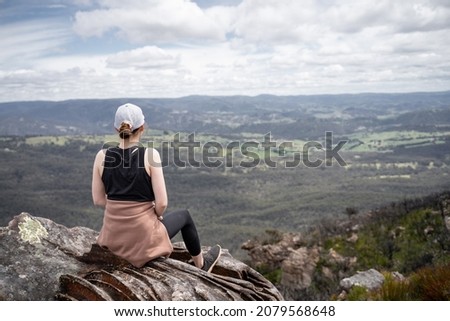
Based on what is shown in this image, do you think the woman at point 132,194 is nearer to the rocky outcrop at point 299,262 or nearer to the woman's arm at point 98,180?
the woman's arm at point 98,180

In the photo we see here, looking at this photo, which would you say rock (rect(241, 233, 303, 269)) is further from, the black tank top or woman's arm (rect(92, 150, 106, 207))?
the black tank top

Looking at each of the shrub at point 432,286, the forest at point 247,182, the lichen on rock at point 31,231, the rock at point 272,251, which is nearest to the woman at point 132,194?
the lichen on rock at point 31,231

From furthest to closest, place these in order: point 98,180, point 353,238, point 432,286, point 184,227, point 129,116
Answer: point 353,238 < point 432,286 < point 184,227 < point 98,180 < point 129,116

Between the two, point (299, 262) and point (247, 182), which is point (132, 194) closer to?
point (299, 262)

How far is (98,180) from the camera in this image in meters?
3.90

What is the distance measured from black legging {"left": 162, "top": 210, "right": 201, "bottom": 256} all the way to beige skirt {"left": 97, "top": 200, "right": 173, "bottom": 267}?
120mm

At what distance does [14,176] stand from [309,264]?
352ft

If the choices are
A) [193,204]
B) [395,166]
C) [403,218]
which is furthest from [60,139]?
[403,218]

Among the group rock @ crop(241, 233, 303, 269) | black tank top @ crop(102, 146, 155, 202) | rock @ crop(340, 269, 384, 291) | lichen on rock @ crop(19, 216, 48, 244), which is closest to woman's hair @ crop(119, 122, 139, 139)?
black tank top @ crop(102, 146, 155, 202)

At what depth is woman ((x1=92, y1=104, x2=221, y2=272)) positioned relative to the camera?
3695 mm

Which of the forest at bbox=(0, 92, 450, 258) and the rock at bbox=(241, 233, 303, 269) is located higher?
the rock at bbox=(241, 233, 303, 269)

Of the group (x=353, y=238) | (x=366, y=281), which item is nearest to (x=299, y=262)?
(x=353, y=238)

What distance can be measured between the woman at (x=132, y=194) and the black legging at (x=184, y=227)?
45 mm

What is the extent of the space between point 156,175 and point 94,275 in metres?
1.08
